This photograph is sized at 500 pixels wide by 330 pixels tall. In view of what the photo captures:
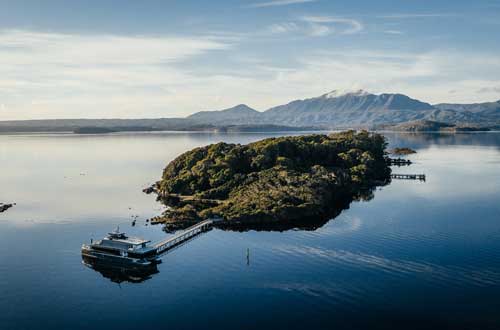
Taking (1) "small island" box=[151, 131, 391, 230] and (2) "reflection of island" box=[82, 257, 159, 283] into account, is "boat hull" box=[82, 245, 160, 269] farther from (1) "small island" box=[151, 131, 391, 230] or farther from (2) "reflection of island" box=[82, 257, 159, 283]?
(1) "small island" box=[151, 131, 391, 230]

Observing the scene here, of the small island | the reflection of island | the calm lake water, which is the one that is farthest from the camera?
the small island

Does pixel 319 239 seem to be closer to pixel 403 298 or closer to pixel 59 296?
pixel 403 298

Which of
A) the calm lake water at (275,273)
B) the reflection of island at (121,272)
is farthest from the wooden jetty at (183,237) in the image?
the reflection of island at (121,272)

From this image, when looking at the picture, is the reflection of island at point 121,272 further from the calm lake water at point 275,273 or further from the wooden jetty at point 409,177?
the wooden jetty at point 409,177

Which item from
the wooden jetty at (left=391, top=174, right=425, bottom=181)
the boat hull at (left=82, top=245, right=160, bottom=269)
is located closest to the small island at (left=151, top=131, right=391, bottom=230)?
the wooden jetty at (left=391, top=174, right=425, bottom=181)

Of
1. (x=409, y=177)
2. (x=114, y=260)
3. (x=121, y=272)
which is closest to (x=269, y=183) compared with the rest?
(x=114, y=260)

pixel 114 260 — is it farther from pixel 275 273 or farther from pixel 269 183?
pixel 269 183

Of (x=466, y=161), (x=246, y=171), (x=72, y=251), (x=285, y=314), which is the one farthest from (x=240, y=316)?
(x=466, y=161)
